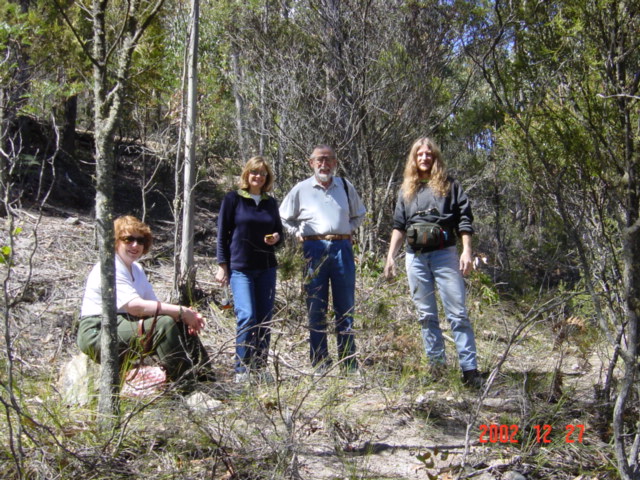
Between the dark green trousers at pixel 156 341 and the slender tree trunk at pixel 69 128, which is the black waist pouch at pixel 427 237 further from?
the slender tree trunk at pixel 69 128

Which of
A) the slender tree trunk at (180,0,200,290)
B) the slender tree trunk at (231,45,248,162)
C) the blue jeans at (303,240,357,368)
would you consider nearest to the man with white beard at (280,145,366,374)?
the blue jeans at (303,240,357,368)

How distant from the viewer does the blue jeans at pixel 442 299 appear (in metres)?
3.76

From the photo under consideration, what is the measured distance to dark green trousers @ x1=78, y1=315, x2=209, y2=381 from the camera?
316cm

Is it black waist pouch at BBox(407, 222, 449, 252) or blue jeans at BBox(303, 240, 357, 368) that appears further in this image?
blue jeans at BBox(303, 240, 357, 368)

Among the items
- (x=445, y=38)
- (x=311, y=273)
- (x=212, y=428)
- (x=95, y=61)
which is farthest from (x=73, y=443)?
(x=445, y=38)

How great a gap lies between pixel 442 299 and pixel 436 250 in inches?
13.0

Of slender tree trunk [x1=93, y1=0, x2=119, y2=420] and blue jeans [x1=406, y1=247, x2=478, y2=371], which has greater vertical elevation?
slender tree trunk [x1=93, y1=0, x2=119, y2=420]

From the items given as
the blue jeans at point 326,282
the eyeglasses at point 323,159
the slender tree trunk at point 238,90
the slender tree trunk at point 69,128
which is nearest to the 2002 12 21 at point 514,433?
the blue jeans at point 326,282

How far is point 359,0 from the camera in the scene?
773 cm

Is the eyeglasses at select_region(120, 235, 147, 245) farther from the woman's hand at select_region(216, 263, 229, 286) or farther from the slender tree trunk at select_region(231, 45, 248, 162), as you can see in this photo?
the slender tree trunk at select_region(231, 45, 248, 162)

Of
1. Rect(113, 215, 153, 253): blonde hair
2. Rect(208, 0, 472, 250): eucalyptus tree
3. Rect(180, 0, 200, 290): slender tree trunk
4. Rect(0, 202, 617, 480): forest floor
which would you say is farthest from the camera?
Rect(208, 0, 472, 250): eucalyptus tree

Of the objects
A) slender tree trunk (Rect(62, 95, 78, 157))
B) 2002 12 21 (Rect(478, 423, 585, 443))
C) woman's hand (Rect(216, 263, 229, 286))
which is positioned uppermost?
slender tree trunk (Rect(62, 95, 78, 157))

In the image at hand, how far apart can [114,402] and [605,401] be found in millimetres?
2632

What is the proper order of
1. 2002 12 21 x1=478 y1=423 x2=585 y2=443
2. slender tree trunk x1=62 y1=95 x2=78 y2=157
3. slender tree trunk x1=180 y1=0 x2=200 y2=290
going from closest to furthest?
1. 2002 12 21 x1=478 y1=423 x2=585 y2=443
2. slender tree trunk x1=180 y1=0 x2=200 y2=290
3. slender tree trunk x1=62 y1=95 x2=78 y2=157
